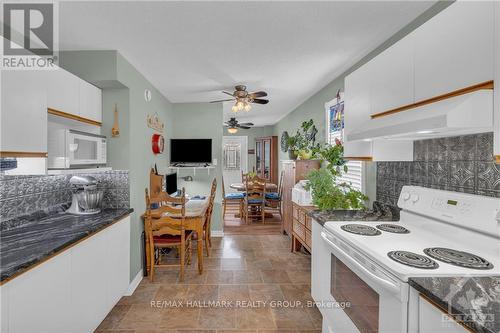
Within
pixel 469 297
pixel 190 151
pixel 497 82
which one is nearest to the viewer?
pixel 469 297

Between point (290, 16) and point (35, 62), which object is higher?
point (290, 16)

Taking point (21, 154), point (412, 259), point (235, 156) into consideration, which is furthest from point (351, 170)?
point (235, 156)

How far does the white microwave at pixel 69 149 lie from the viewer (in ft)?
5.72

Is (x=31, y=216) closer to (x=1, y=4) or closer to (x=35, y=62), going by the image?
(x=35, y=62)

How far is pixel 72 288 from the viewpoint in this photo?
1564 mm

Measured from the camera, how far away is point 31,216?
6.18 feet

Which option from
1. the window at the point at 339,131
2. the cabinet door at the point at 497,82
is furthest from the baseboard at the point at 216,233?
the cabinet door at the point at 497,82

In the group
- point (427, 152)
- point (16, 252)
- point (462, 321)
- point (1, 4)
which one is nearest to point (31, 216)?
point (16, 252)

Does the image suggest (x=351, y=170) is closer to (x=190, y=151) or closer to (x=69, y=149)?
(x=190, y=151)

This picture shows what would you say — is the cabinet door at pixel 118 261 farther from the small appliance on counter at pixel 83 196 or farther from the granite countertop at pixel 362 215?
the granite countertop at pixel 362 215

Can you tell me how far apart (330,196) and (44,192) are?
2.53m

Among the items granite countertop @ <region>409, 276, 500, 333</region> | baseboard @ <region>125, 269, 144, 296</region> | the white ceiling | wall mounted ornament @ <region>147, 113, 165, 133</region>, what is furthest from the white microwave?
granite countertop @ <region>409, 276, 500, 333</region>

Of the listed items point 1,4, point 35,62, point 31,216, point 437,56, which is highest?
point 1,4

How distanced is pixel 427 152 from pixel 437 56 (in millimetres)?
739
